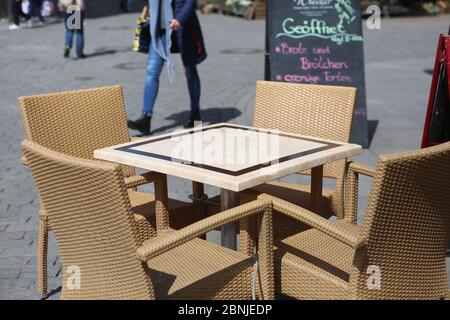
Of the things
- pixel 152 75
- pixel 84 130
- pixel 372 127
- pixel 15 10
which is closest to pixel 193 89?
pixel 152 75

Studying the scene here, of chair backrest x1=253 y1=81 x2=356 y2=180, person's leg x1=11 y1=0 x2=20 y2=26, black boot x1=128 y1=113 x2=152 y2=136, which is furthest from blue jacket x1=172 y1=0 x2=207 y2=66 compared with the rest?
person's leg x1=11 y1=0 x2=20 y2=26

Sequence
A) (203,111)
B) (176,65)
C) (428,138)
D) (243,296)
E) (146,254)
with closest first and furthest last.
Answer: (146,254), (243,296), (428,138), (203,111), (176,65)

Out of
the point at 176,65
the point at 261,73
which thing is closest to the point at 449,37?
the point at 261,73

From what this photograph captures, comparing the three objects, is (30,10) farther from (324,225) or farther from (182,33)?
(324,225)

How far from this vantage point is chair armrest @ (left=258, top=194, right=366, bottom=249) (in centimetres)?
257

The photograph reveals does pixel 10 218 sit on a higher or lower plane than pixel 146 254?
lower

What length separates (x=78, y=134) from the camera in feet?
12.8

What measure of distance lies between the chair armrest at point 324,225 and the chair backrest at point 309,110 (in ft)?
3.36

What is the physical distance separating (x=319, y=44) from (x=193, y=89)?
1.51 metres

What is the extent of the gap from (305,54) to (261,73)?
472 centimetres

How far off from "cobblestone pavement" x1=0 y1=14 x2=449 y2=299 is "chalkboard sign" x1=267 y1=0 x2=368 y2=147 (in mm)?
747

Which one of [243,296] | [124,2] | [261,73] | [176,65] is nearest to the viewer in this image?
[243,296]

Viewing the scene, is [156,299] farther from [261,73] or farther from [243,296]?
[261,73]

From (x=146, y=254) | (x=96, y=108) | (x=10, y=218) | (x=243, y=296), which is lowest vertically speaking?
(x=10, y=218)
